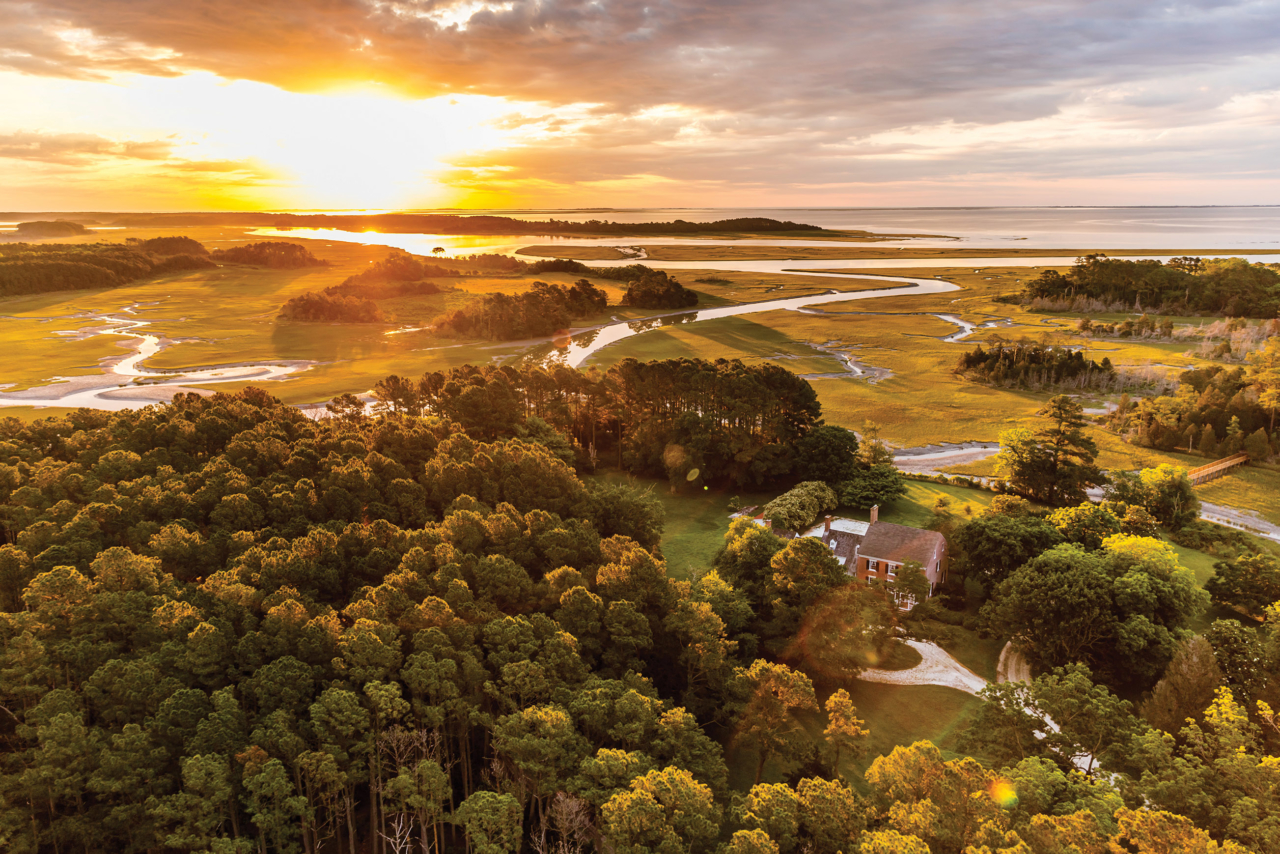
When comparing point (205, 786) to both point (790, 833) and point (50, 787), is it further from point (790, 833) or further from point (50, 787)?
point (790, 833)

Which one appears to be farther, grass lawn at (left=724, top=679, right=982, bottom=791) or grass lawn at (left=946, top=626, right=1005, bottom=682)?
grass lawn at (left=946, top=626, right=1005, bottom=682)

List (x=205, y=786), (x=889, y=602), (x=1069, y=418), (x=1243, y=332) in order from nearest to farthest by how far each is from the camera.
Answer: (x=205, y=786) < (x=889, y=602) < (x=1069, y=418) < (x=1243, y=332)

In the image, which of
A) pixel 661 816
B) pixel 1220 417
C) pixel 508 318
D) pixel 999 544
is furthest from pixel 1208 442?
pixel 508 318

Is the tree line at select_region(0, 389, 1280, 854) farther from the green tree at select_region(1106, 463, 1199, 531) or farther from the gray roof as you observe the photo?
the green tree at select_region(1106, 463, 1199, 531)

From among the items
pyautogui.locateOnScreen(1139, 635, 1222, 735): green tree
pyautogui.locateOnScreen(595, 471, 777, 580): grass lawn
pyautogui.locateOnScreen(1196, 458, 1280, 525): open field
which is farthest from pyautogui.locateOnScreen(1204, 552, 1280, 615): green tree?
pyautogui.locateOnScreen(595, 471, 777, 580): grass lawn

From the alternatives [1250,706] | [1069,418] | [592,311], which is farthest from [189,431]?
[592,311]

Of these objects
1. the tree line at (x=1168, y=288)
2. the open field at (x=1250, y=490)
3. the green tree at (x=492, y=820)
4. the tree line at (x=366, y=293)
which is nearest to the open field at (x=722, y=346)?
the open field at (x=1250, y=490)

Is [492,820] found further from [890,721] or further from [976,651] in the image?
[976,651]
